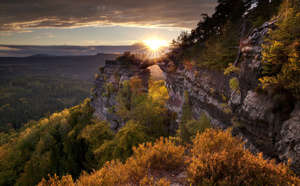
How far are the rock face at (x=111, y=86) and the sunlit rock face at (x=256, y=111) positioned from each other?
24033mm

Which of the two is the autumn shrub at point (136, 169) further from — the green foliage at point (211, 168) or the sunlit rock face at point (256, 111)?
the sunlit rock face at point (256, 111)

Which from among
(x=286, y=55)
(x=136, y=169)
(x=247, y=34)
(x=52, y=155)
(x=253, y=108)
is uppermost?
(x=247, y=34)

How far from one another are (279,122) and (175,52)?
1037 inches

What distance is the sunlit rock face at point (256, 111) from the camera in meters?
7.60

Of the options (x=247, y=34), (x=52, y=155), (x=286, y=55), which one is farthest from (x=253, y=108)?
(x=52, y=155)

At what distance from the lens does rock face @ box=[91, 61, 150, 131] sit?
4000cm

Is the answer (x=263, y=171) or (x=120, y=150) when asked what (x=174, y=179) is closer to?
(x=263, y=171)

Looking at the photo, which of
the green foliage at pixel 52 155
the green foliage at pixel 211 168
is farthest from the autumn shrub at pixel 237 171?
the green foliage at pixel 52 155

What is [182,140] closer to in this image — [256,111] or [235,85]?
[235,85]

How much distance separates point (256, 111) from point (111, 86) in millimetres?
38048

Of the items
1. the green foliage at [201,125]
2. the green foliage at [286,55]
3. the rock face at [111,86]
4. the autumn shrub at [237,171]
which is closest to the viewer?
the autumn shrub at [237,171]

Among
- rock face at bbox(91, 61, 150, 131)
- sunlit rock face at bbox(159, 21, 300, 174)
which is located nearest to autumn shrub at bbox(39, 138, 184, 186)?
sunlit rock face at bbox(159, 21, 300, 174)

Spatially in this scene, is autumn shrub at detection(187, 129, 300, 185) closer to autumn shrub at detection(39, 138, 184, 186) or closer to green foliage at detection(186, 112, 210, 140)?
autumn shrub at detection(39, 138, 184, 186)

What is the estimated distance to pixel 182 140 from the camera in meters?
19.4
